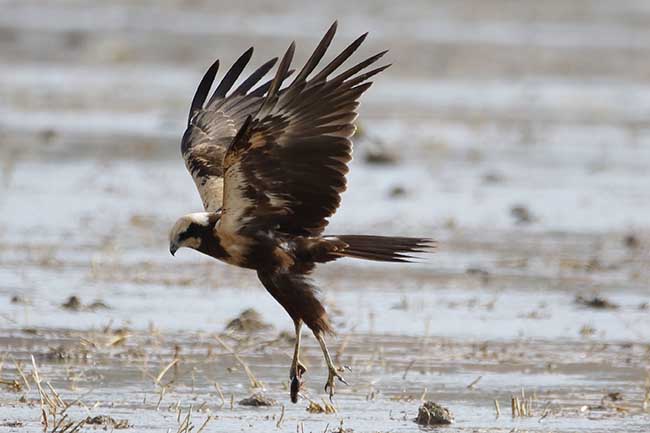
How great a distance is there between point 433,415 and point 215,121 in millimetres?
2265

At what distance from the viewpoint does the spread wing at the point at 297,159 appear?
695cm

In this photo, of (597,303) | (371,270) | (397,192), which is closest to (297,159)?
(597,303)

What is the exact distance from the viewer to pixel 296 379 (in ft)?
22.8

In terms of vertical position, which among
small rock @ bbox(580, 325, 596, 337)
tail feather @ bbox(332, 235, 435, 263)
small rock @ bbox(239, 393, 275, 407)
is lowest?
small rock @ bbox(239, 393, 275, 407)

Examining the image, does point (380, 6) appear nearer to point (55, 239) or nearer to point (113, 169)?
point (113, 169)

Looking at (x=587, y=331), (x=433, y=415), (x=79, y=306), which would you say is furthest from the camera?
(x=79, y=306)

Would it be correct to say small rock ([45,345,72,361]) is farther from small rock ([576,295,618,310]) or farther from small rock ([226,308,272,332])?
small rock ([576,295,618,310])

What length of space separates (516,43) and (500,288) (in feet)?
58.6

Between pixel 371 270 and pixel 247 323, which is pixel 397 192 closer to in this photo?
pixel 371 270

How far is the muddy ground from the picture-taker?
23.0 ft

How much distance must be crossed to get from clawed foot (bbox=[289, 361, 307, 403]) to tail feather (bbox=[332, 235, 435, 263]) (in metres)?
0.51

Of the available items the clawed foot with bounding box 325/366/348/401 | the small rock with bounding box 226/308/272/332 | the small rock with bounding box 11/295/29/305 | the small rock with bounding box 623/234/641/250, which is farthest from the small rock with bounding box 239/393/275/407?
the small rock with bounding box 623/234/641/250

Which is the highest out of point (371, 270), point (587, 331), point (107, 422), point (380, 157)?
point (380, 157)

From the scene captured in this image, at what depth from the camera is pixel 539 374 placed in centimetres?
767
